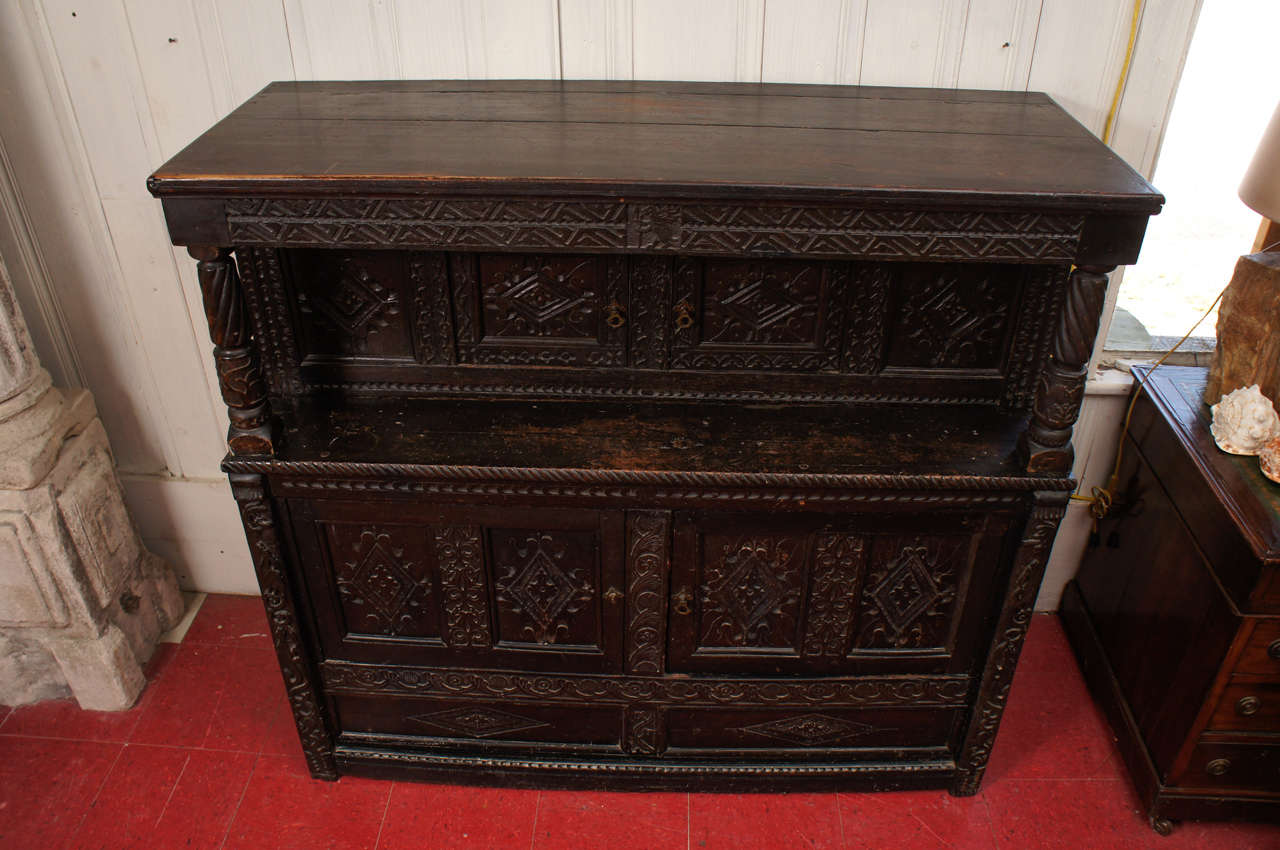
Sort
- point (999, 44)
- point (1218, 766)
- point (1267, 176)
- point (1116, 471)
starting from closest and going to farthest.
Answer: point (1267, 176) → point (999, 44) → point (1218, 766) → point (1116, 471)

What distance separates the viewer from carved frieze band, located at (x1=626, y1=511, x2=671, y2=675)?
2.00 meters

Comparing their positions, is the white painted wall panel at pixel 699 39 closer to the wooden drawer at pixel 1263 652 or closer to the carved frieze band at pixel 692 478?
the carved frieze band at pixel 692 478

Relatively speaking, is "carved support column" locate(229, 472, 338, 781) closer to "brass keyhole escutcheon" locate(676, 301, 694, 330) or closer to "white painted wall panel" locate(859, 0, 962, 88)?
"brass keyhole escutcheon" locate(676, 301, 694, 330)

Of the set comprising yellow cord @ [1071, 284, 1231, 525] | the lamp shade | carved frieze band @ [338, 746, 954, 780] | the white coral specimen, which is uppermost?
the lamp shade

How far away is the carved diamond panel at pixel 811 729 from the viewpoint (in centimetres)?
232

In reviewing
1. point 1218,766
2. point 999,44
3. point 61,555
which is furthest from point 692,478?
point 61,555

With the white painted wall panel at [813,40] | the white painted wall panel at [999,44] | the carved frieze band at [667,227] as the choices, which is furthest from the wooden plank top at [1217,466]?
the white painted wall panel at [813,40]

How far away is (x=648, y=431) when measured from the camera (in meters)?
2.06

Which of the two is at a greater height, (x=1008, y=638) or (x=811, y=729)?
(x=1008, y=638)

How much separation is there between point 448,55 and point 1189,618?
212 cm

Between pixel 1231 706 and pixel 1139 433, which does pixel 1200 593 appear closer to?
pixel 1231 706

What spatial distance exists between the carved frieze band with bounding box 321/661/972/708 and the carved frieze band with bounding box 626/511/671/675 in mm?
78

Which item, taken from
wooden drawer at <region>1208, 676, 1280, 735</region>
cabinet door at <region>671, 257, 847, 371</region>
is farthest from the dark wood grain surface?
wooden drawer at <region>1208, 676, 1280, 735</region>

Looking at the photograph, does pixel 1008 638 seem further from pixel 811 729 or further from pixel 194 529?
pixel 194 529
